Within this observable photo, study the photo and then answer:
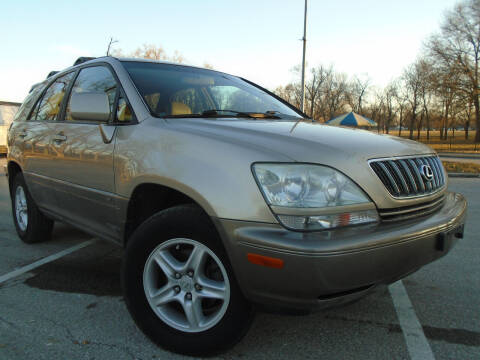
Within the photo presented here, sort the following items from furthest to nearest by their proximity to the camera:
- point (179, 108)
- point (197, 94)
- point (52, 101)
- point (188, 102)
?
point (52, 101) → point (197, 94) → point (188, 102) → point (179, 108)

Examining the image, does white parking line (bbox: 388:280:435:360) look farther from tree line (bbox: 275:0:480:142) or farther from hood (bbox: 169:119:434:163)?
tree line (bbox: 275:0:480:142)

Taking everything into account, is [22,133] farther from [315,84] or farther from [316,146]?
[315,84]

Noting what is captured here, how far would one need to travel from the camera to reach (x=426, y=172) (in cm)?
224

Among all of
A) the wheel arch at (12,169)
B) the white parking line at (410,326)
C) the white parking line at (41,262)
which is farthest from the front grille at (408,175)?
the wheel arch at (12,169)

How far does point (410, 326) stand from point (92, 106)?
7.95 ft

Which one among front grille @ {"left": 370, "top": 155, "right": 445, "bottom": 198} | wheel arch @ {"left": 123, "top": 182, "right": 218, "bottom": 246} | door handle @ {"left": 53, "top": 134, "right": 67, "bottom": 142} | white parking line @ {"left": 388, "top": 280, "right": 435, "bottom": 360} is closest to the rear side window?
door handle @ {"left": 53, "top": 134, "right": 67, "bottom": 142}

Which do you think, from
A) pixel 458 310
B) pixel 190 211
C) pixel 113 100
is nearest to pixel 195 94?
pixel 113 100

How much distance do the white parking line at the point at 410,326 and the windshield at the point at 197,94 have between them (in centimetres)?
158

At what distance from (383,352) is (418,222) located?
0.73 metres

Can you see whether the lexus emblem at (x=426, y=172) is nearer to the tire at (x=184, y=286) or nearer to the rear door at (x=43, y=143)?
the tire at (x=184, y=286)

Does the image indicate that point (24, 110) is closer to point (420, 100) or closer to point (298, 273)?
point (298, 273)

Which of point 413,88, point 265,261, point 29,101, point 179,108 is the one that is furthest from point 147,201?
point 413,88

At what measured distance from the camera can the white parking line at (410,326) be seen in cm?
214

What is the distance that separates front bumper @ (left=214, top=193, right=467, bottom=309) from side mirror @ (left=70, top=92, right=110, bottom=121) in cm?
122
